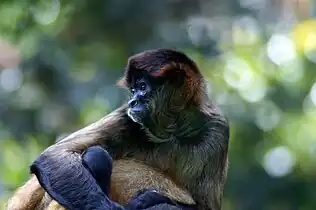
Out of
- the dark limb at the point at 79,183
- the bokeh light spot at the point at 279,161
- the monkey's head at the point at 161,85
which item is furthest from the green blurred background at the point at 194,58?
the dark limb at the point at 79,183

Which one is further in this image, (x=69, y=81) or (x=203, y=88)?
(x=69, y=81)

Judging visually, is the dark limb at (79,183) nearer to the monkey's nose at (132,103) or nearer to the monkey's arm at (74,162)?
the monkey's arm at (74,162)

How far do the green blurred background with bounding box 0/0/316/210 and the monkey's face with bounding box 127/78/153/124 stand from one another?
10.0 m

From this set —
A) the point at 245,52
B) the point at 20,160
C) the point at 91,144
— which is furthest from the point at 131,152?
the point at 245,52

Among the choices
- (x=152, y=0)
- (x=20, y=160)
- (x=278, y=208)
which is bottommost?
(x=278, y=208)

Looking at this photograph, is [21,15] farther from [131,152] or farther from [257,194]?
[131,152]

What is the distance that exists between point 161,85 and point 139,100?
11.9 inches

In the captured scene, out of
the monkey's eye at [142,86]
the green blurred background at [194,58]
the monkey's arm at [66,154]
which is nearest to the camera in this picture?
the monkey's arm at [66,154]

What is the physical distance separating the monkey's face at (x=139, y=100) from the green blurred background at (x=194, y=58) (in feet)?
32.8

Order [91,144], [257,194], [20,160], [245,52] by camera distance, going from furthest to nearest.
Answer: [245,52]
[20,160]
[257,194]
[91,144]

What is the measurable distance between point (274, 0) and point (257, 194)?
15.7 feet

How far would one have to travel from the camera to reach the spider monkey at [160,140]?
322 inches

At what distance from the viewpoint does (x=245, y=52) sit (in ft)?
79.5

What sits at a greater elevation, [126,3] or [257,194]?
[126,3]
